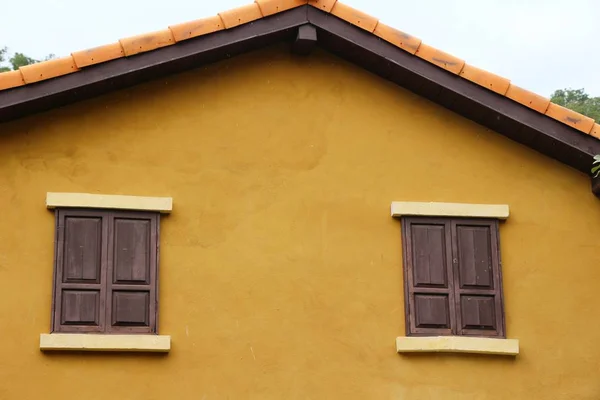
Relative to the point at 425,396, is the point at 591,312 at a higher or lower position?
higher

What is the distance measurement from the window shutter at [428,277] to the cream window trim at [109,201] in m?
2.61

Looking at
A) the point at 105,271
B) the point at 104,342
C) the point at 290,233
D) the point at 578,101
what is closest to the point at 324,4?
the point at 290,233

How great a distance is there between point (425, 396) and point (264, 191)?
275 centimetres

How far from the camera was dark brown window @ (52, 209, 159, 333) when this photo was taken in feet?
36.5

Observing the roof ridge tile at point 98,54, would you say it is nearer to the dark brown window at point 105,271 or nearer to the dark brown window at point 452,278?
the dark brown window at point 105,271

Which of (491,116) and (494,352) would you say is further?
(491,116)

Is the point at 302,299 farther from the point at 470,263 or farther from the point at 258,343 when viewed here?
the point at 470,263

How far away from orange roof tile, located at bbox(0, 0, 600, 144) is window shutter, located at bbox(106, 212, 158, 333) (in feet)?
5.42

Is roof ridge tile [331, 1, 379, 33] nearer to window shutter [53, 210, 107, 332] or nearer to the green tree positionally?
window shutter [53, 210, 107, 332]

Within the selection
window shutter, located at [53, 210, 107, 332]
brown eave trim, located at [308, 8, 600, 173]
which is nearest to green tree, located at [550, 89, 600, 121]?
brown eave trim, located at [308, 8, 600, 173]

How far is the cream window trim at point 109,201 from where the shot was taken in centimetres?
1141

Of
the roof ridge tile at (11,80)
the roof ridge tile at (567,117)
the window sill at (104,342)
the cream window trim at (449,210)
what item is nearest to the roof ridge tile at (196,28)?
the roof ridge tile at (11,80)

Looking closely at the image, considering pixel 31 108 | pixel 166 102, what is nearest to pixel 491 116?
pixel 166 102

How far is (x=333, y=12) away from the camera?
12.1m
